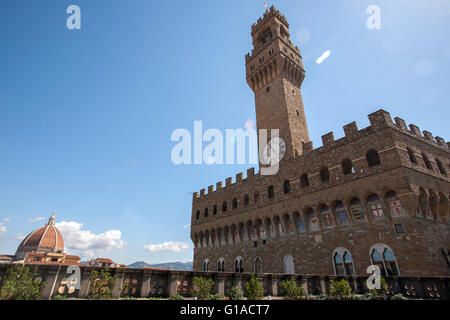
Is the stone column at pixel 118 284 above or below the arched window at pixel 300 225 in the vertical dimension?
below

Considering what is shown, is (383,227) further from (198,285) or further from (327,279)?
(198,285)

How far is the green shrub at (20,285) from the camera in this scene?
5.76 meters

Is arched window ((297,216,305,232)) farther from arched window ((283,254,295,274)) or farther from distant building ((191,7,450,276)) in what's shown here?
arched window ((283,254,295,274))

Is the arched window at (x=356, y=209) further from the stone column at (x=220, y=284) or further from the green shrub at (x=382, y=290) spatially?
the stone column at (x=220, y=284)

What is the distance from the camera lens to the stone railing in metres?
6.51

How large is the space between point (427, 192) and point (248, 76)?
72.2 ft

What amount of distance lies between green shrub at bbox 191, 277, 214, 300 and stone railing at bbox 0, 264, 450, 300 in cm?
49

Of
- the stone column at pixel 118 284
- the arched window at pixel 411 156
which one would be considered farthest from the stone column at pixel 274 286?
the arched window at pixel 411 156

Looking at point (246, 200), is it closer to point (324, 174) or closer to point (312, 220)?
point (312, 220)

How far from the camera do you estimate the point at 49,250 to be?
67688mm

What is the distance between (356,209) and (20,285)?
1730cm

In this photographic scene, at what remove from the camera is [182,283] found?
28.1 feet

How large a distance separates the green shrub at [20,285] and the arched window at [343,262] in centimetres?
1638
